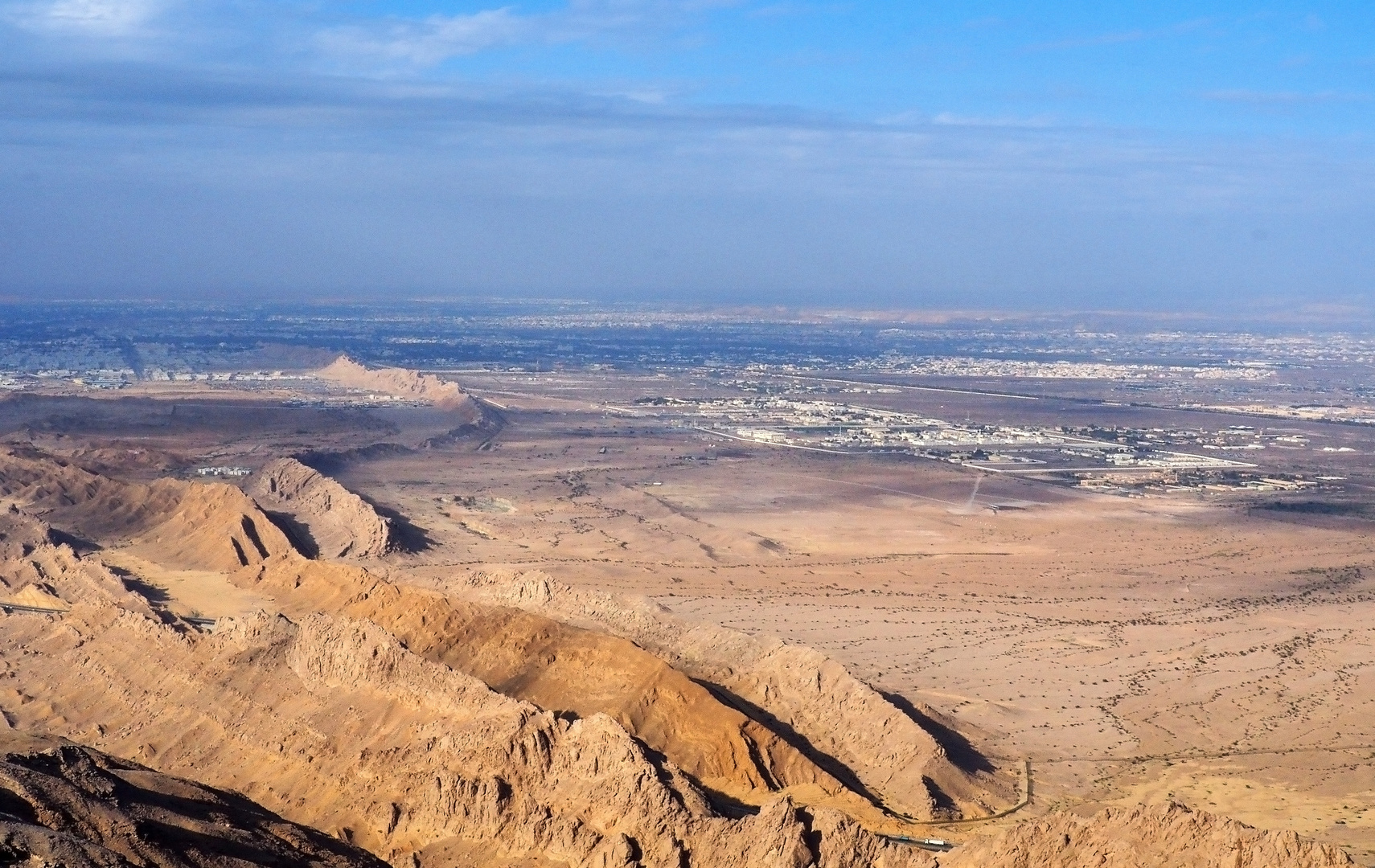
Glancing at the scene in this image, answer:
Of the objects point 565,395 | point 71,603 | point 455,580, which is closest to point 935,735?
point 455,580

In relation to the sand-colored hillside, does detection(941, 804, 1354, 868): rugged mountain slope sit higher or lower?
higher

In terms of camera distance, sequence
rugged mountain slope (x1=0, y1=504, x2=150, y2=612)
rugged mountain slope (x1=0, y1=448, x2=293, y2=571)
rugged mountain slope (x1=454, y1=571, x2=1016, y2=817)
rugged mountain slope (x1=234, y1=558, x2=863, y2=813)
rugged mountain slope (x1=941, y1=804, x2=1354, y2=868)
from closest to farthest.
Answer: rugged mountain slope (x1=941, y1=804, x2=1354, y2=868) → rugged mountain slope (x1=234, y1=558, x2=863, y2=813) → rugged mountain slope (x1=454, y1=571, x2=1016, y2=817) → rugged mountain slope (x1=0, y1=504, x2=150, y2=612) → rugged mountain slope (x1=0, y1=448, x2=293, y2=571)

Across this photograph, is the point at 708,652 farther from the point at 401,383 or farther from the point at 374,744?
the point at 401,383

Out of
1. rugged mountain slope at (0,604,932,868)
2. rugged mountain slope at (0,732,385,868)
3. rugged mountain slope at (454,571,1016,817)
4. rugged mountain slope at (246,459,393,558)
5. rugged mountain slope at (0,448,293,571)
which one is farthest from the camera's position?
rugged mountain slope at (246,459,393,558)

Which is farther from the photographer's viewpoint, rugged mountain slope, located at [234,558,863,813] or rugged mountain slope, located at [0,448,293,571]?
rugged mountain slope, located at [0,448,293,571]

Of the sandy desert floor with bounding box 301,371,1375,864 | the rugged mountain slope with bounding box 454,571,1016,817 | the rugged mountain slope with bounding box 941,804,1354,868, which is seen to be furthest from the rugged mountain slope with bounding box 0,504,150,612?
the rugged mountain slope with bounding box 941,804,1354,868

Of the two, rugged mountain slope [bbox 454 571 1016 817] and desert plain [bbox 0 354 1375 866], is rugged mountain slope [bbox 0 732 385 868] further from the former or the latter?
rugged mountain slope [bbox 454 571 1016 817]

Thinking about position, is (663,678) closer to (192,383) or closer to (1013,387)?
(192,383)
